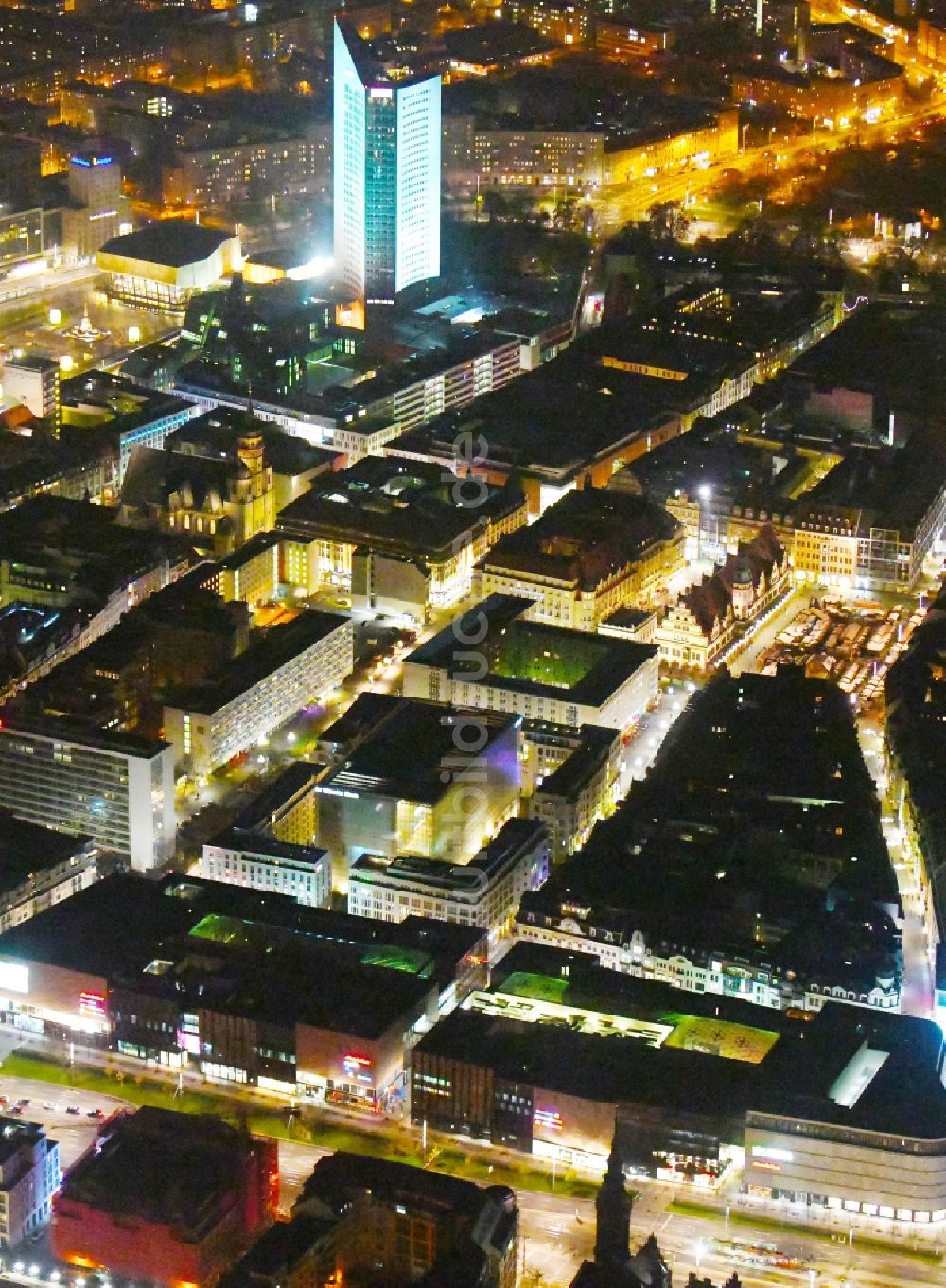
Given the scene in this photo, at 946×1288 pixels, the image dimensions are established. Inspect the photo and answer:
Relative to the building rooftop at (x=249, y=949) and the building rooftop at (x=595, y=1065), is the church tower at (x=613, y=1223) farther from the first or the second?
the building rooftop at (x=249, y=949)

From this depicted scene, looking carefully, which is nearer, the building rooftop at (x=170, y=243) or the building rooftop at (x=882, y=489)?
the building rooftop at (x=882, y=489)

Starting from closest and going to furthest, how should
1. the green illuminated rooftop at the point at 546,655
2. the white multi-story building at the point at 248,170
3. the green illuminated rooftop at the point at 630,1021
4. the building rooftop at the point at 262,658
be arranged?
the green illuminated rooftop at the point at 630,1021 → the building rooftop at the point at 262,658 → the green illuminated rooftop at the point at 546,655 → the white multi-story building at the point at 248,170

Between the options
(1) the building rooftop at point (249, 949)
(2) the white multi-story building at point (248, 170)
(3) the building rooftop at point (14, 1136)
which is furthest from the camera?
(2) the white multi-story building at point (248, 170)

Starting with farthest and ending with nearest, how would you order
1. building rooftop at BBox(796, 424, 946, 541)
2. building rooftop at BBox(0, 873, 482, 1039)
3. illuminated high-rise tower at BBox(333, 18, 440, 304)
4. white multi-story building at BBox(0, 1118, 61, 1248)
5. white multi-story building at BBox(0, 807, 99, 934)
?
illuminated high-rise tower at BBox(333, 18, 440, 304) < building rooftop at BBox(796, 424, 946, 541) < white multi-story building at BBox(0, 807, 99, 934) < building rooftop at BBox(0, 873, 482, 1039) < white multi-story building at BBox(0, 1118, 61, 1248)

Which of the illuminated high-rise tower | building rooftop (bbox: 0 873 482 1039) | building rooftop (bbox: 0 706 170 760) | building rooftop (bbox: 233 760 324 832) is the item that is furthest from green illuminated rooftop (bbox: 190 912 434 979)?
the illuminated high-rise tower

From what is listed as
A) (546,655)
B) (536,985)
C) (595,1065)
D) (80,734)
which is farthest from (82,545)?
(595,1065)

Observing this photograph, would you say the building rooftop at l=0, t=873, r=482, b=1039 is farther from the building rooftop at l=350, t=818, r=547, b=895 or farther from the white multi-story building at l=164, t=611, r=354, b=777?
the white multi-story building at l=164, t=611, r=354, b=777

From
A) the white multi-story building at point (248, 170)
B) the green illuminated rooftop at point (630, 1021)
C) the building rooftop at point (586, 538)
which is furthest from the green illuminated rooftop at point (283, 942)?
the white multi-story building at point (248, 170)
